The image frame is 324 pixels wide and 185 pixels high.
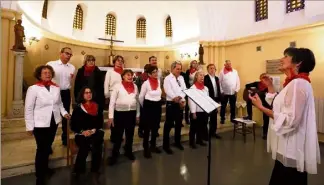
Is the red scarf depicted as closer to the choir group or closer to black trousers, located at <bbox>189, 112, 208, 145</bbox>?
the choir group

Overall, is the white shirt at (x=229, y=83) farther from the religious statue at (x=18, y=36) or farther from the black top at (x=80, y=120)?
the religious statue at (x=18, y=36)

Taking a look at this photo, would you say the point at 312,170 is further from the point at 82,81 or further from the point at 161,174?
the point at 82,81

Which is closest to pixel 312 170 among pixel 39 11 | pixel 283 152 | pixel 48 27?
pixel 283 152

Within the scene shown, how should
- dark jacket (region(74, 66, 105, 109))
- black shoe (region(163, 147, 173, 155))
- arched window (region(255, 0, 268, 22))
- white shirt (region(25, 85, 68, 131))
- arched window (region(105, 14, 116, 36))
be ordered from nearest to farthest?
white shirt (region(25, 85, 68, 131)) < dark jacket (region(74, 66, 105, 109)) < black shoe (region(163, 147, 173, 155)) < arched window (region(255, 0, 268, 22)) < arched window (region(105, 14, 116, 36))

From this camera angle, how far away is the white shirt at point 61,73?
3418 millimetres

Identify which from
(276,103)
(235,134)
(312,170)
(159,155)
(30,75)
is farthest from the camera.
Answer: (30,75)

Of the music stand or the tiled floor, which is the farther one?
the tiled floor

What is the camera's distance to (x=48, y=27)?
8188 millimetres

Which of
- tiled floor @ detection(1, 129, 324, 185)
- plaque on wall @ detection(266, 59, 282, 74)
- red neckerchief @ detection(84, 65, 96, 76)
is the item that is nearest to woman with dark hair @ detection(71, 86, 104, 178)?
tiled floor @ detection(1, 129, 324, 185)

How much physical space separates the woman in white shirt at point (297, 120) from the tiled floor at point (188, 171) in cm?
129

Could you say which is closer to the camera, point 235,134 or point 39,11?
point 235,134

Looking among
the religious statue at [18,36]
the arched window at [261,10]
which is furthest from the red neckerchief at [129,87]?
the arched window at [261,10]

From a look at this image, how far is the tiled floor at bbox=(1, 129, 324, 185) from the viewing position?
9.47ft

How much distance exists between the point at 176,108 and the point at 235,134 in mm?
2299
